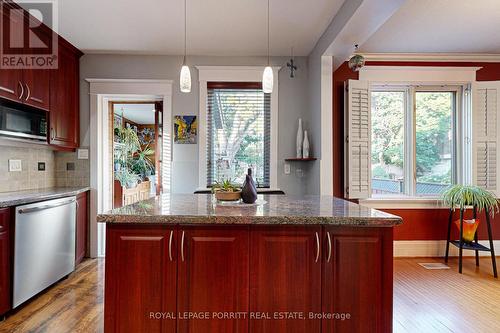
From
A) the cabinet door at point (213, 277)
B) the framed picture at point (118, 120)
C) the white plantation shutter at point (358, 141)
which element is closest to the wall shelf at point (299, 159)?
the white plantation shutter at point (358, 141)

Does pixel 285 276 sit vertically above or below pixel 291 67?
below

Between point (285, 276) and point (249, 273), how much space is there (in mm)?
193

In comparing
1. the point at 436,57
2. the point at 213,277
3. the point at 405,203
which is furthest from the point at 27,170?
the point at 436,57

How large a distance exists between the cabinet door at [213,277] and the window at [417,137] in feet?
9.48

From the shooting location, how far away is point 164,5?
2561 mm

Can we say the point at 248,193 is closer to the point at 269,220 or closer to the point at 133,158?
the point at 269,220

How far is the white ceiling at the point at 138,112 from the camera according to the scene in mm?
5270

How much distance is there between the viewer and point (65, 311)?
232 cm

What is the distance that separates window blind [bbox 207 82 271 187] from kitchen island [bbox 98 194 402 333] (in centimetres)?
219

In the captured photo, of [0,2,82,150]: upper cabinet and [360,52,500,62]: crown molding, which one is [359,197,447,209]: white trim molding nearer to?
[360,52,500,62]: crown molding

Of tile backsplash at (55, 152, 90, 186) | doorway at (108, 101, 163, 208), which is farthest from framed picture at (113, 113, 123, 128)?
tile backsplash at (55, 152, 90, 186)

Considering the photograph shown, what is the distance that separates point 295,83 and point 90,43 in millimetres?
2497

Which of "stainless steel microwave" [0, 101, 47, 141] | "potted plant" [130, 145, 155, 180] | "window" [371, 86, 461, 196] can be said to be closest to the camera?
"stainless steel microwave" [0, 101, 47, 141]

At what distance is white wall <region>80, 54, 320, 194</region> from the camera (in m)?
3.66
